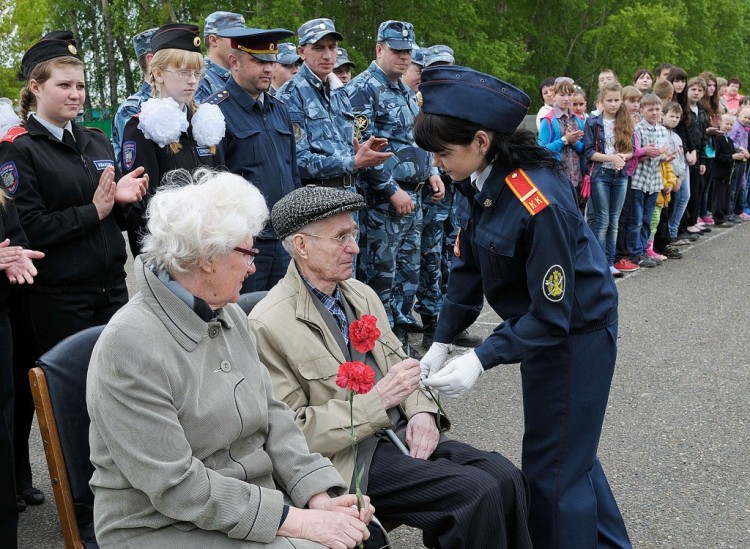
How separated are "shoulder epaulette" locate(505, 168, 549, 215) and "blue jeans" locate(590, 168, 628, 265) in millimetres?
6092

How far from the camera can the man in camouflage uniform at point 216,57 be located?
4.90 meters

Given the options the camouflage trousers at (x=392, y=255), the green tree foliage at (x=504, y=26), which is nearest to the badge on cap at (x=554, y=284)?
the camouflage trousers at (x=392, y=255)

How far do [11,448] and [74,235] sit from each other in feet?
3.00

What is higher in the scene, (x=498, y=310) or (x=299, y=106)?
A: (x=299, y=106)

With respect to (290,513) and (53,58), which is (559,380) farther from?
(53,58)

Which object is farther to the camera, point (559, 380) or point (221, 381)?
point (559, 380)

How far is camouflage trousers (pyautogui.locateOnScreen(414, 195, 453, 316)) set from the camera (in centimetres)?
634

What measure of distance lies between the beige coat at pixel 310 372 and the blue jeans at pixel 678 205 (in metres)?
8.12

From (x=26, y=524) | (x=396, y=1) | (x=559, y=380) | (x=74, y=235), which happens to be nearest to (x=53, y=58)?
(x=74, y=235)

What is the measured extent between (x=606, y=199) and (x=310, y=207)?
241 inches

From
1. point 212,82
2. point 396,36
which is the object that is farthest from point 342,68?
point 212,82

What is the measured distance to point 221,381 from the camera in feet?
7.59

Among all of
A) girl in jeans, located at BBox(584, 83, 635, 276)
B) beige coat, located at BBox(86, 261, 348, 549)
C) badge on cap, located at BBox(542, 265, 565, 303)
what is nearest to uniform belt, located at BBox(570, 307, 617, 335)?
badge on cap, located at BBox(542, 265, 565, 303)

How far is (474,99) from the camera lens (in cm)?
258
